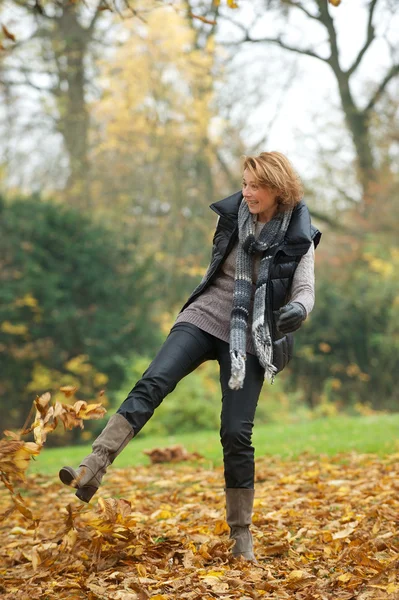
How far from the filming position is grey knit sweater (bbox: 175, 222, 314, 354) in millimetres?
3771

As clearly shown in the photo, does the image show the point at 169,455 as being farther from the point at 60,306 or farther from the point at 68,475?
the point at 60,306

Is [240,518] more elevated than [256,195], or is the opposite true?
[256,195]

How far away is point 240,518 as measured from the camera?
3.78 m

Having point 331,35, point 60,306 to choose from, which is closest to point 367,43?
point 331,35

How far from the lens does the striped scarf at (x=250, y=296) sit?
362 cm

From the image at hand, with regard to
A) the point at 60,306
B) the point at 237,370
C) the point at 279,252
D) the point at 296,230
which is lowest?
the point at 237,370

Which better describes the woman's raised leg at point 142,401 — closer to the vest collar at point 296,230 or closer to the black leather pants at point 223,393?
the black leather pants at point 223,393

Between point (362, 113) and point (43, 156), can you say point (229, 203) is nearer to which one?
point (362, 113)

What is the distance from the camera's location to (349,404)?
1641 centimetres

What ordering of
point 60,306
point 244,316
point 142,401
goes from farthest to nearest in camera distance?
point 60,306
point 244,316
point 142,401

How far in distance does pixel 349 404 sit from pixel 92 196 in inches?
353

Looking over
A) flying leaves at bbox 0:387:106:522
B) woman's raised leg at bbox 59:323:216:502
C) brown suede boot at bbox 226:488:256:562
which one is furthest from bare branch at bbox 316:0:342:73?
flying leaves at bbox 0:387:106:522

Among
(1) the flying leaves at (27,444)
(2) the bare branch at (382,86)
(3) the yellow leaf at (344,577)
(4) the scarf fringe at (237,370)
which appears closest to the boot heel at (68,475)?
(1) the flying leaves at (27,444)

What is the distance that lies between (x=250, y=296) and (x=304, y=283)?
0.88 ft
